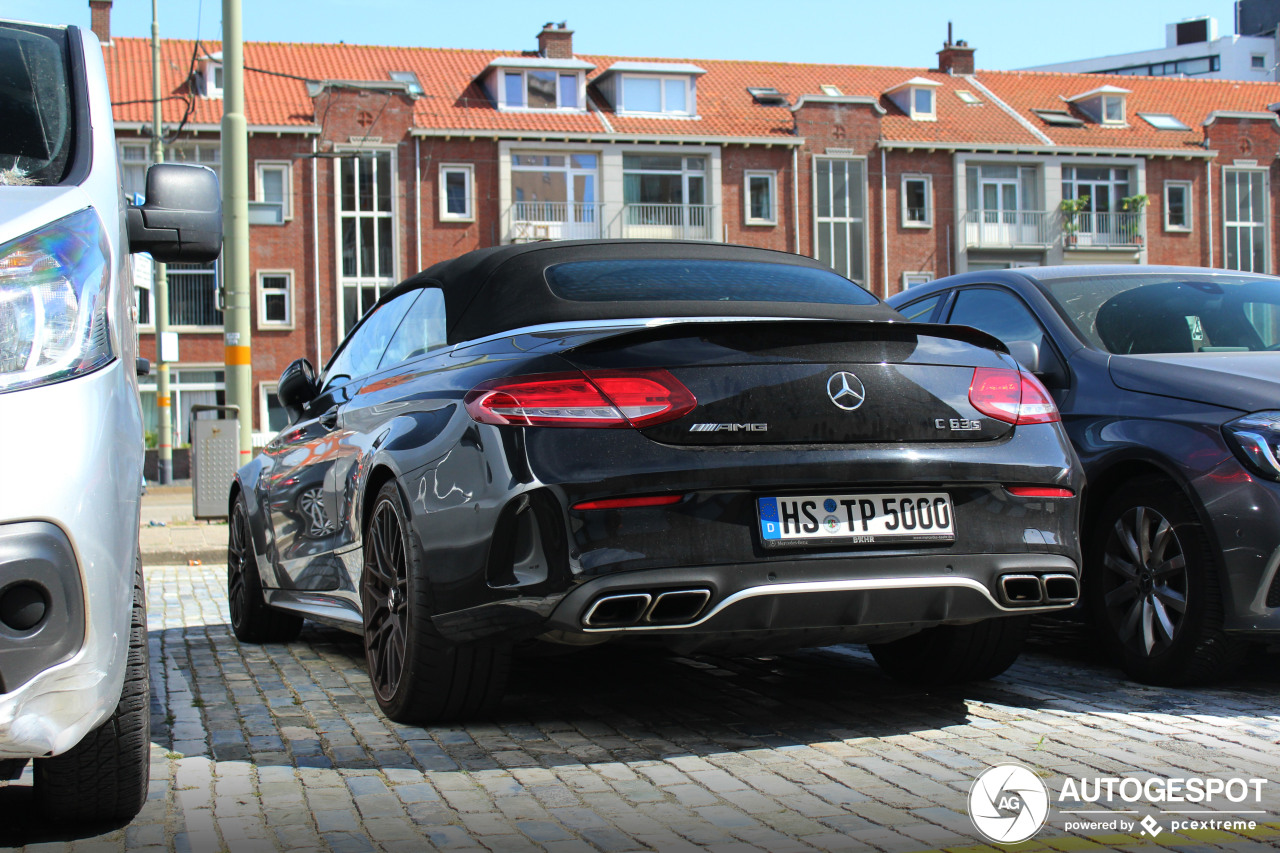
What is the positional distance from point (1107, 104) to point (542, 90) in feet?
70.1

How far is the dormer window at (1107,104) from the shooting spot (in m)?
50.8

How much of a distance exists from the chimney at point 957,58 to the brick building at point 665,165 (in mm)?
85

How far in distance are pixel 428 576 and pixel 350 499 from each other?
1.03 metres

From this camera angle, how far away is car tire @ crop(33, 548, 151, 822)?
3.25 metres

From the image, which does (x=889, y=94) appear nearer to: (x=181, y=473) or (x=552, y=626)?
(x=181, y=473)

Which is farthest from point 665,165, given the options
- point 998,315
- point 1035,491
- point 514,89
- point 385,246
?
point 1035,491

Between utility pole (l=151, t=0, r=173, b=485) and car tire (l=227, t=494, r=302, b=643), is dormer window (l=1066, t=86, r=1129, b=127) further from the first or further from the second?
car tire (l=227, t=494, r=302, b=643)

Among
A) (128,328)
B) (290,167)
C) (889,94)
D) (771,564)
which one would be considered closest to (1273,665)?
(771,564)

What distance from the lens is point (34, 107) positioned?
3697 mm

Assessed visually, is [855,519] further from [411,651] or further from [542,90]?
[542,90]

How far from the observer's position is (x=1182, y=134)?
51.0m

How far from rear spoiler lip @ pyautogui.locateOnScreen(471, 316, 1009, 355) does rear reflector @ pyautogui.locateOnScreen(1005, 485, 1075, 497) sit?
445 mm

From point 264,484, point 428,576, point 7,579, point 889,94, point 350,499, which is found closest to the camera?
point 7,579

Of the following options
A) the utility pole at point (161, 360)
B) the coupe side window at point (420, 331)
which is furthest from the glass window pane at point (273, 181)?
the coupe side window at point (420, 331)
